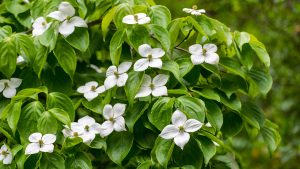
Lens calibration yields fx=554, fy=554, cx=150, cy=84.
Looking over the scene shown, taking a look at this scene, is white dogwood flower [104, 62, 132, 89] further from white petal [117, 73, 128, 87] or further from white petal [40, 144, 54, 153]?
white petal [40, 144, 54, 153]

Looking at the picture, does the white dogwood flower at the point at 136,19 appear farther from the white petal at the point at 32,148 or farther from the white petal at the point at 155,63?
the white petal at the point at 32,148

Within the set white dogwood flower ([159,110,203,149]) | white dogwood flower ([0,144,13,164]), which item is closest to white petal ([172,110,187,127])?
white dogwood flower ([159,110,203,149])

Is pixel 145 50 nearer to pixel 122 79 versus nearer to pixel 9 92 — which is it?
pixel 122 79

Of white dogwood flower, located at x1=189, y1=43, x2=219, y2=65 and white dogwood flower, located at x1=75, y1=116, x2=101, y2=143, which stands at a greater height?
white dogwood flower, located at x1=189, y1=43, x2=219, y2=65

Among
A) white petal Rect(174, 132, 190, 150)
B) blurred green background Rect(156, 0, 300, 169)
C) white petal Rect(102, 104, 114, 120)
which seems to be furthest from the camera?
blurred green background Rect(156, 0, 300, 169)

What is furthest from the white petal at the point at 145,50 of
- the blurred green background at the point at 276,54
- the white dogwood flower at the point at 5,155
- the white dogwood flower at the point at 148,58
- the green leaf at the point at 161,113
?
the blurred green background at the point at 276,54
